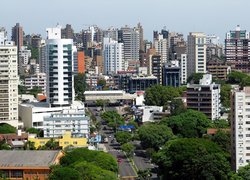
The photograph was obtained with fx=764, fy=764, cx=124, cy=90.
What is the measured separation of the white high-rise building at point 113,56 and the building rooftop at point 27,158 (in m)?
33.9

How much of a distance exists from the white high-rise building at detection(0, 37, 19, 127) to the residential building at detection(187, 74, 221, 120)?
703 cm

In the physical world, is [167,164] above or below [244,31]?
below

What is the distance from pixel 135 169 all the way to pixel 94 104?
63.1 ft

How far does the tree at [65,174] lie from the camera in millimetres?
17098

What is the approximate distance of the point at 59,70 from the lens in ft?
99.6

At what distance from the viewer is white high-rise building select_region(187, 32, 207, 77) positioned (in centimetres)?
4694

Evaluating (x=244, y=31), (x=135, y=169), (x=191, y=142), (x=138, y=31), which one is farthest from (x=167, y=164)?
(x=138, y=31)

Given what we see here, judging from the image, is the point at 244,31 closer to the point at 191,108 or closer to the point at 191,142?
the point at 191,108

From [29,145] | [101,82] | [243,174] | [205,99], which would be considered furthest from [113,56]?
[243,174]

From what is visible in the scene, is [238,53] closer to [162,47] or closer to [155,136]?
[162,47]

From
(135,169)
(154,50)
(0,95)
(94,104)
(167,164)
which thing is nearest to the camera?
(167,164)

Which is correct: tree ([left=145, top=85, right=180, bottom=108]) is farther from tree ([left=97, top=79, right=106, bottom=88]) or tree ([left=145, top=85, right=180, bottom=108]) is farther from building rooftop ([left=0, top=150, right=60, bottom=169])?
building rooftop ([left=0, top=150, right=60, bottom=169])

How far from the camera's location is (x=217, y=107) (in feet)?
102

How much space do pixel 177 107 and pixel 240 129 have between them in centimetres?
1080
